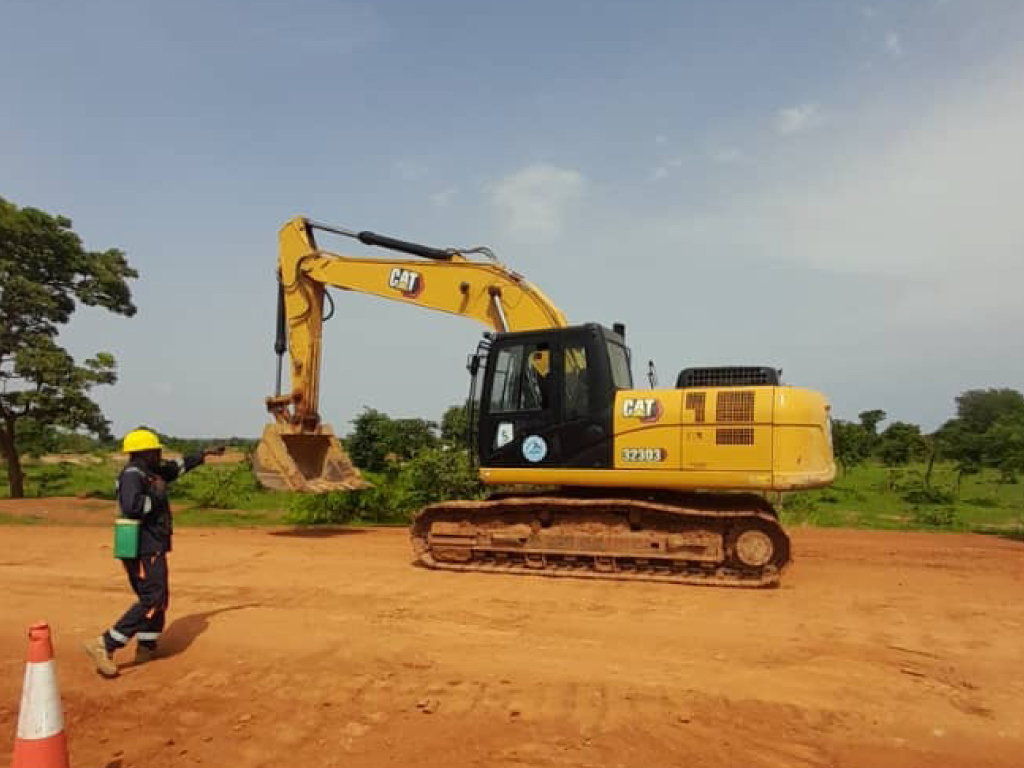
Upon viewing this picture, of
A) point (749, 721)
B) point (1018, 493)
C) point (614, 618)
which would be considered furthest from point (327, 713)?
point (1018, 493)

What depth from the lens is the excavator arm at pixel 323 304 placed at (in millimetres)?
9898

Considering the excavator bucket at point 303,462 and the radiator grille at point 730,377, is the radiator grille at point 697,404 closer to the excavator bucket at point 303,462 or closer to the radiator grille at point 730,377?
the radiator grille at point 730,377

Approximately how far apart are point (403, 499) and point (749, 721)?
10.9 meters

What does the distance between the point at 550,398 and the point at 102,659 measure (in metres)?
5.13

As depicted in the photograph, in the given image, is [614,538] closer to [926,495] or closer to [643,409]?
[643,409]

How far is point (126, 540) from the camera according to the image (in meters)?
5.25

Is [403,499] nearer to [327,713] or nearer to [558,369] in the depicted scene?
[558,369]

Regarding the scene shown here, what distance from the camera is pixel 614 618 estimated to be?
6.41 metres

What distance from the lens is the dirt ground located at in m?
3.87

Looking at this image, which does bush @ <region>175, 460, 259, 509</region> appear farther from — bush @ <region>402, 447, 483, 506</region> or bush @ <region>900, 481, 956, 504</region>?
bush @ <region>900, 481, 956, 504</region>

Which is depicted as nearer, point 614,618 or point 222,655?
point 222,655

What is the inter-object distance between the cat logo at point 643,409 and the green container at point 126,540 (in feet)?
16.5

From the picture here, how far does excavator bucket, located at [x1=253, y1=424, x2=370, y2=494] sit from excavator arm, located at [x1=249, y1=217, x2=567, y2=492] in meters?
0.01

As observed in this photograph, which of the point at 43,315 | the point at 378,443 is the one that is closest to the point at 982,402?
the point at 378,443
